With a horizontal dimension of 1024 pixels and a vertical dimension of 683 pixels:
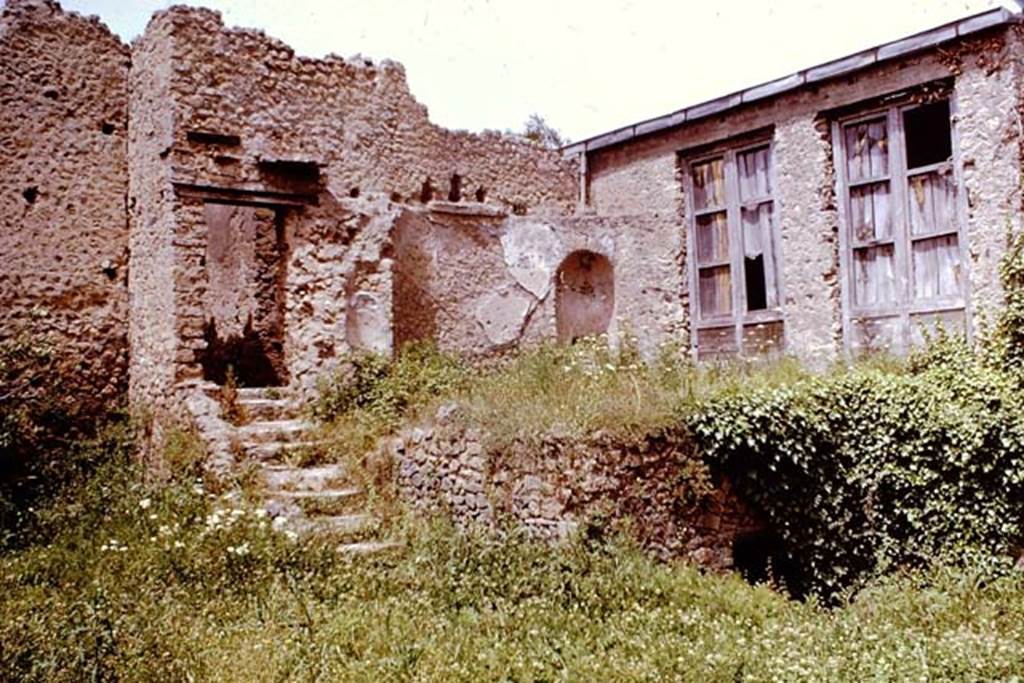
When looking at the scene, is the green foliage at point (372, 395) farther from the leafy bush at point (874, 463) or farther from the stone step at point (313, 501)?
the leafy bush at point (874, 463)

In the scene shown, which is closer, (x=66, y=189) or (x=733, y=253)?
(x=66, y=189)

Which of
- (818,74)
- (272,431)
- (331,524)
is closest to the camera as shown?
(331,524)

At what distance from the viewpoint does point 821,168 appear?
1216 centimetres

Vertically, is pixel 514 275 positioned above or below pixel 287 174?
below

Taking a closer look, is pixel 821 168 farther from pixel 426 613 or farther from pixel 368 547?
pixel 426 613

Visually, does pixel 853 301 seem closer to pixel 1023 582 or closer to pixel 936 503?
pixel 936 503

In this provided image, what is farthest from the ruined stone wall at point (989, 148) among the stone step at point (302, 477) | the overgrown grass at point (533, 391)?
the stone step at point (302, 477)

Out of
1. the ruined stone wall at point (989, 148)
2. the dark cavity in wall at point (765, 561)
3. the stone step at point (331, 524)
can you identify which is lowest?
the dark cavity in wall at point (765, 561)

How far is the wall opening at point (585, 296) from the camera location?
14.9 meters

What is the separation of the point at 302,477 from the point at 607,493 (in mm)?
3429

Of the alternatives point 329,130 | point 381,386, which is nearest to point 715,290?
point 381,386

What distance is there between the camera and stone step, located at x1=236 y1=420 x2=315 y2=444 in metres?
10.4

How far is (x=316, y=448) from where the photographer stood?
34.2 feet

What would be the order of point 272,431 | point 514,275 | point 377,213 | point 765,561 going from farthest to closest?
point 514,275 < point 377,213 < point 272,431 < point 765,561
